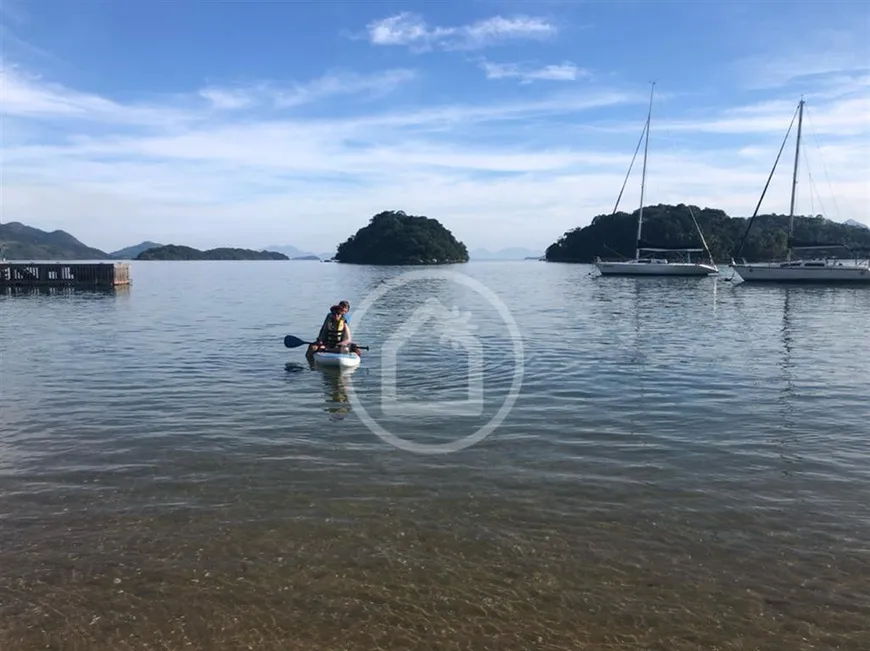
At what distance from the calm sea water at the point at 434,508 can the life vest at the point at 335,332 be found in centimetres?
178

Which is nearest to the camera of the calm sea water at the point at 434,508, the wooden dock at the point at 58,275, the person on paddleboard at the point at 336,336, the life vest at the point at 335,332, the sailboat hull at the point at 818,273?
the calm sea water at the point at 434,508

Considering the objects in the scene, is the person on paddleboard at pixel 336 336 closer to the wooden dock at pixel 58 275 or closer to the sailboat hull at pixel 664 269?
the wooden dock at pixel 58 275

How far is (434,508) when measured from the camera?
1007 cm

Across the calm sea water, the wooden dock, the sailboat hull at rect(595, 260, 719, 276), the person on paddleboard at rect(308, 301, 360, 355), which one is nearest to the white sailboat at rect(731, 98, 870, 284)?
the sailboat hull at rect(595, 260, 719, 276)

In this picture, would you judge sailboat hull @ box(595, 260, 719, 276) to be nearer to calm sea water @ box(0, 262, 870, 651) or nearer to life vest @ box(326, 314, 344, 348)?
calm sea water @ box(0, 262, 870, 651)

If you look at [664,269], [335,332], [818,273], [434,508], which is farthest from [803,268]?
[434,508]

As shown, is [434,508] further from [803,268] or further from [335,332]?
[803,268]

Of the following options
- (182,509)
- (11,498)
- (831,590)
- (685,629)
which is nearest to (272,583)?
(182,509)

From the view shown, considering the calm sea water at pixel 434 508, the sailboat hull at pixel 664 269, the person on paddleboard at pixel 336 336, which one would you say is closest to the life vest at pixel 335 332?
the person on paddleboard at pixel 336 336

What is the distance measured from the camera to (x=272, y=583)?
7.90 metres

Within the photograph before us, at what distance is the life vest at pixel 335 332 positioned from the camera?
2258 cm

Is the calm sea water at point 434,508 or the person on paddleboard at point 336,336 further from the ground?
the person on paddleboard at point 336,336

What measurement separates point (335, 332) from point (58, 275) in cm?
A: 6016

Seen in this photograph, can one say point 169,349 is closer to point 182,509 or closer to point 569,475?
point 182,509
